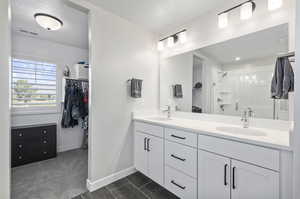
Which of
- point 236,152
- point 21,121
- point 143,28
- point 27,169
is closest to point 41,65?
point 21,121

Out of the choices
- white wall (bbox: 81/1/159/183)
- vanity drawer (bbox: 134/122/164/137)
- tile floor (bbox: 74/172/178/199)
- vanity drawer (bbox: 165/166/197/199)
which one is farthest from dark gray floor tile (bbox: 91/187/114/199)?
vanity drawer (bbox: 134/122/164/137)

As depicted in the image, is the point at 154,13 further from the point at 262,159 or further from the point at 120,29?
the point at 262,159

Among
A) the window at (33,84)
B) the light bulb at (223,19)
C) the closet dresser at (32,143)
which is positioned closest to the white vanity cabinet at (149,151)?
the light bulb at (223,19)

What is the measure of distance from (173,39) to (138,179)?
7.40 feet

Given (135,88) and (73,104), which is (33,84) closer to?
(73,104)

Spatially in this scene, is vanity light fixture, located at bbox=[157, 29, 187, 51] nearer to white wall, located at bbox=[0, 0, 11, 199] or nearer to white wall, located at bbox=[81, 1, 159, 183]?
white wall, located at bbox=[81, 1, 159, 183]

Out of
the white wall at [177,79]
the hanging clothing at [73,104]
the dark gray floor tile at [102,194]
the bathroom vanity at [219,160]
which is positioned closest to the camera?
the bathroom vanity at [219,160]

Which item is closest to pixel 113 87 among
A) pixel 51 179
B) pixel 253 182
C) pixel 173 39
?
pixel 173 39

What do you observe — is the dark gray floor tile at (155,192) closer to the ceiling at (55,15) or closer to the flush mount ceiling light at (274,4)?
the flush mount ceiling light at (274,4)

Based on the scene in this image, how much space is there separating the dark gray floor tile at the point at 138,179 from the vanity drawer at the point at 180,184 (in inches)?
17.3

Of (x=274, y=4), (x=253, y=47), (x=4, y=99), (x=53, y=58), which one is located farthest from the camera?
(x=53, y=58)

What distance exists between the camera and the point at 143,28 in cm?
221

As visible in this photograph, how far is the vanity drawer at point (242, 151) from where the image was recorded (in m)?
0.88

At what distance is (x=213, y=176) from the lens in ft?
3.79
